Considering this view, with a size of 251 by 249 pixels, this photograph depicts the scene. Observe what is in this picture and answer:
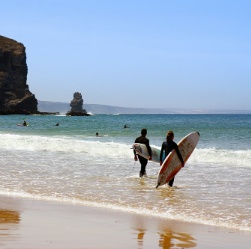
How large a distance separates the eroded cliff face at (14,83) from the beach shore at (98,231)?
163m

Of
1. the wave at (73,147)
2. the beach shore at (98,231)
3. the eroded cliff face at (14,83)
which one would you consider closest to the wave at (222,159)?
the wave at (73,147)

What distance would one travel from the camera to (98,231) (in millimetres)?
7691

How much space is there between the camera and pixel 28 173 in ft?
51.6

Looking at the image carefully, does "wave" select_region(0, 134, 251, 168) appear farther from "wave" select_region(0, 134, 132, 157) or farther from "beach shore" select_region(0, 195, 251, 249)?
"beach shore" select_region(0, 195, 251, 249)

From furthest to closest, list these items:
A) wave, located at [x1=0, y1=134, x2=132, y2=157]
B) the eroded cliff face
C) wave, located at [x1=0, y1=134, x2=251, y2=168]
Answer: the eroded cliff face < wave, located at [x1=0, y1=134, x2=132, y2=157] < wave, located at [x1=0, y1=134, x2=251, y2=168]

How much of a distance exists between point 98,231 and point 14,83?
175 m

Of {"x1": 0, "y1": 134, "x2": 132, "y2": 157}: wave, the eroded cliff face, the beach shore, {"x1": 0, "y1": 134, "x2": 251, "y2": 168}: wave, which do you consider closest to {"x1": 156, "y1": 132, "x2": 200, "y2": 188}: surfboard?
the beach shore

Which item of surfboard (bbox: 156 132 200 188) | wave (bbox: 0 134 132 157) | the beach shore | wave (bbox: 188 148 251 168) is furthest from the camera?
wave (bbox: 0 134 132 157)

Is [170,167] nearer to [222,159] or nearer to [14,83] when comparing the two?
[222,159]

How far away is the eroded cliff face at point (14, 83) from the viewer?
170875mm

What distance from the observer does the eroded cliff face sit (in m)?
171

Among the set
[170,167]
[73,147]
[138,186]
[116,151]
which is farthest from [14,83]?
[138,186]

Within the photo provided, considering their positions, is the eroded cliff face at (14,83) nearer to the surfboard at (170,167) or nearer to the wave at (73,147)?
the wave at (73,147)

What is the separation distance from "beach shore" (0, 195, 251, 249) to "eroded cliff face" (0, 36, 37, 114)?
163314 mm
